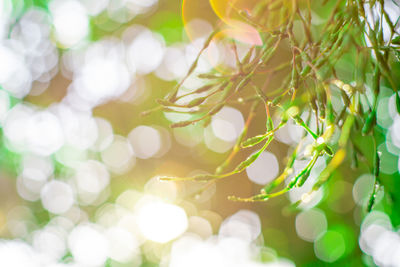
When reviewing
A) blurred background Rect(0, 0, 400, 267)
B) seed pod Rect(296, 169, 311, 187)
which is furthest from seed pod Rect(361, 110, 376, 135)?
blurred background Rect(0, 0, 400, 267)

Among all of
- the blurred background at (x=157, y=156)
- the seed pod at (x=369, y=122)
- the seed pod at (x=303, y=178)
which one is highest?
the seed pod at (x=369, y=122)

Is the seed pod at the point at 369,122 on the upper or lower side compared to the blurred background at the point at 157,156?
upper

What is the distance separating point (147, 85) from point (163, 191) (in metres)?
1.35

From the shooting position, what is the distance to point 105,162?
11.6 feet

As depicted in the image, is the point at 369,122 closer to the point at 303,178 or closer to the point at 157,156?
the point at 303,178

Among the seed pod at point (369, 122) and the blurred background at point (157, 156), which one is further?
the blurred background at point (157, 156)

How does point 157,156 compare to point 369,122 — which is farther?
point 157,156

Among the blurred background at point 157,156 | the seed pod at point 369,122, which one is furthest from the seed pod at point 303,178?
the blurred background at point 157,156

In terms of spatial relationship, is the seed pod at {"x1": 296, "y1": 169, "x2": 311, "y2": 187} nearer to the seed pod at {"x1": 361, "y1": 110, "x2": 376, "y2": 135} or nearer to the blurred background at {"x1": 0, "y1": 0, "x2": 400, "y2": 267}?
the seed pod at {"x1": 361, "y1": 110, "x2": 376, "y2": 135}

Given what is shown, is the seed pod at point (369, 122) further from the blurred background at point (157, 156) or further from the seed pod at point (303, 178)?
the blurred background at point (157, 156)

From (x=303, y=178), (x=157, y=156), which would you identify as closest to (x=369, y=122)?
(x=303, y=178)

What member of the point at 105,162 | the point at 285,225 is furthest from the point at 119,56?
the point at 285,225

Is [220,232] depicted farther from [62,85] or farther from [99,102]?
[62,85]

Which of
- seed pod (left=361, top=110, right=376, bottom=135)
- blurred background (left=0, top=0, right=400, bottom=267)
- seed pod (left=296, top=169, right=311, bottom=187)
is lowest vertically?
blurred background (left=0, top=0, right=400, bottom=267)
